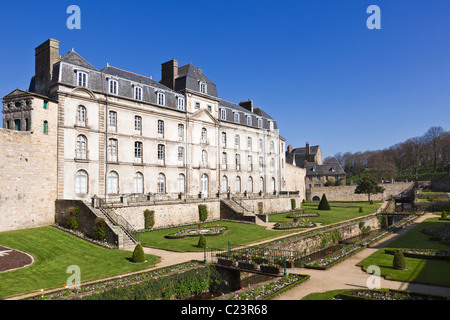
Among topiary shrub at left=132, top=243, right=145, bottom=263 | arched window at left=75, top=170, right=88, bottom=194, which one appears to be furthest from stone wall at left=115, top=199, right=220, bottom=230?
topiary shrub at left=132, top=243, right=145, bottom=263

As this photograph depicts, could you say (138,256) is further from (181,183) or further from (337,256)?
(181,183)

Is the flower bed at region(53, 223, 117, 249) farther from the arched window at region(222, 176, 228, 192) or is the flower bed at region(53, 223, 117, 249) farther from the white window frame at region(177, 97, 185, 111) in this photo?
the arched window at region(222, 176, 228, 192)

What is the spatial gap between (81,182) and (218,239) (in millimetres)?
12810

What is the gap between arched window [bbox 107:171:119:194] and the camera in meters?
29.7

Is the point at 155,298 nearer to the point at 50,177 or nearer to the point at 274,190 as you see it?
the point at 50,177

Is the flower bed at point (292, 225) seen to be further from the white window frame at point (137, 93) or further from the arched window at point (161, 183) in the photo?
the white window frame at point (137, 93)

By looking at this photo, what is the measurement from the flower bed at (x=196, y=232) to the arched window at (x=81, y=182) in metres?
8.61

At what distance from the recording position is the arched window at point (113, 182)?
29.7 m

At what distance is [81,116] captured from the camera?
92.1ft

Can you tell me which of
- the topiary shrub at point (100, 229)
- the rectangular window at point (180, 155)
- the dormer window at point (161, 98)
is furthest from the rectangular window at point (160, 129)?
the topiary shrub at point (100, 229)

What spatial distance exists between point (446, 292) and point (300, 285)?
563cm

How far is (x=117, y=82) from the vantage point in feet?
102

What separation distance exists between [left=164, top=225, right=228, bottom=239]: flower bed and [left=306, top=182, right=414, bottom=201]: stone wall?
46.0 meters
